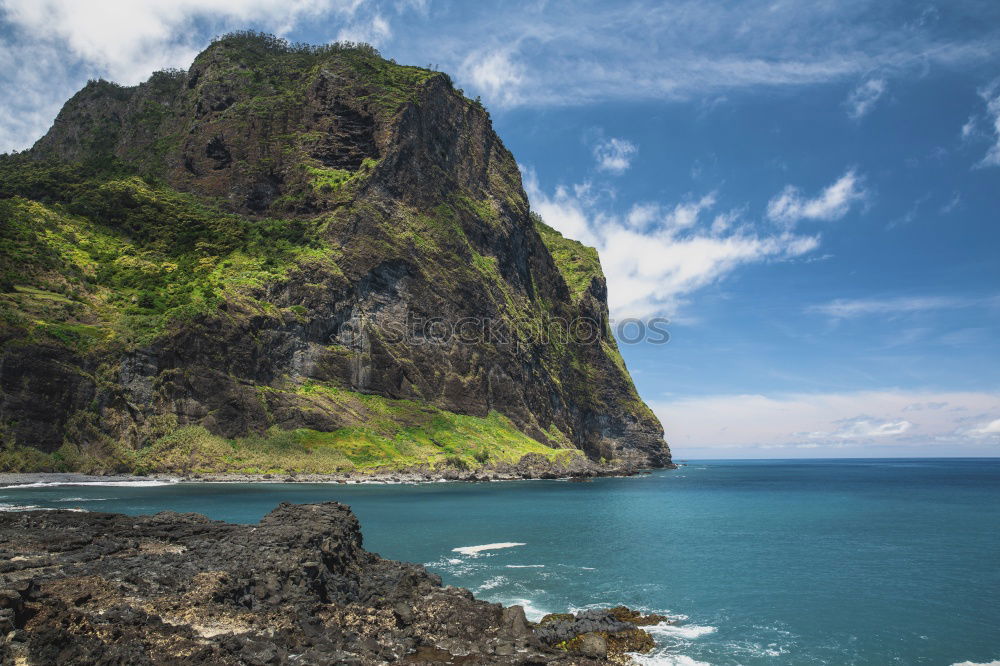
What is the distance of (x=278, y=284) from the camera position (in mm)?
126188

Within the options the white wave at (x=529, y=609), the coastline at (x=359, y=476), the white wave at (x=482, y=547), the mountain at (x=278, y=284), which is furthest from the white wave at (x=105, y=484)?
the white wave at (x=529, y=609)

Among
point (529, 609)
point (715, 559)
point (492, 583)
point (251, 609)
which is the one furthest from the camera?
point (715, 559)

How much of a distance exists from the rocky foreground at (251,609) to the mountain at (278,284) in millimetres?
71967

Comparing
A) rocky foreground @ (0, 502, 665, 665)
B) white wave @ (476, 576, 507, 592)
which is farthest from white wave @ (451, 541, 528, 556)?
rocky foreground @ (0, 502, 665, 665)

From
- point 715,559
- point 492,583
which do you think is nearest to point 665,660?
point 492,583

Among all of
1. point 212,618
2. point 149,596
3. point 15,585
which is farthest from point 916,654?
point 15,585

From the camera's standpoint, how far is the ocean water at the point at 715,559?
2767 centimetres

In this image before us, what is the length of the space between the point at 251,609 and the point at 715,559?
3549cm

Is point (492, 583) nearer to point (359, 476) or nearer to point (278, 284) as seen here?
point (359, 476)

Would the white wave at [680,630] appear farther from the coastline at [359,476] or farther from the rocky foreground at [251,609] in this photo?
the coastline at [359,476]

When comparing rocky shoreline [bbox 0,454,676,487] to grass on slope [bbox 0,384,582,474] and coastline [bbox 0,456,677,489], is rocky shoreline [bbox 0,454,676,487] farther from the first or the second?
grass on slope [bbox 0,384,582,474]

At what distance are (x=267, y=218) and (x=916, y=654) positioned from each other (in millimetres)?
157697

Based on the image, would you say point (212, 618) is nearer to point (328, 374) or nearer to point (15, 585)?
point (15, 585)

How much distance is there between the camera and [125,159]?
177625 mm
